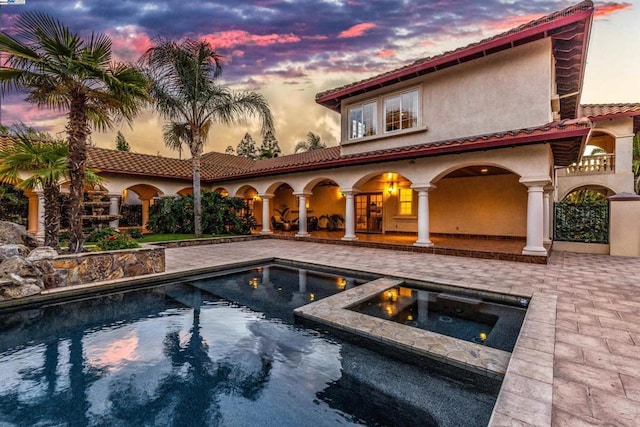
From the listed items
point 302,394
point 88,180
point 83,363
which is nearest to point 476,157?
point 302,394

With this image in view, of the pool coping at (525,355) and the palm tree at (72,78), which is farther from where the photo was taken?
the palm tree at (72,78)

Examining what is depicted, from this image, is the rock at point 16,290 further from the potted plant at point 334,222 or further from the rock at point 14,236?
the potted plant at point 334,222

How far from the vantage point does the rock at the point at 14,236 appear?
26.6 feet

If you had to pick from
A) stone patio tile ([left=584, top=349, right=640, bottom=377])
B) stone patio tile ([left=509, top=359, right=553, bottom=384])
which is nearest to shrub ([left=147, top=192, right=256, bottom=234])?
stone patio tile ([left=509, top=359, right=553, bottom=384])

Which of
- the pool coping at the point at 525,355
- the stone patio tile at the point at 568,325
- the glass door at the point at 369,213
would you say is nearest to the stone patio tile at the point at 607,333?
the stone patio tile at the point at 568,325

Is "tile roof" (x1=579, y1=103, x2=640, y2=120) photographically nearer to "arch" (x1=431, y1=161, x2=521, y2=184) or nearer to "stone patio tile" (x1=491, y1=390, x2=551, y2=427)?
"arch" (x1=431, y1=161, x2=521, y2=184)

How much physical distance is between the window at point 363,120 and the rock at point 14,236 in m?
12.1

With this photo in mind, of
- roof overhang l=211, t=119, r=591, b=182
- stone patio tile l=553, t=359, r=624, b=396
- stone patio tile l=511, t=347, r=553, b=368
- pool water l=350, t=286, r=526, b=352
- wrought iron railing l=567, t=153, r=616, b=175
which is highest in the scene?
wrought iron railing l=567, t=153, r=616, b=175

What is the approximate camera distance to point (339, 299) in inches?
219

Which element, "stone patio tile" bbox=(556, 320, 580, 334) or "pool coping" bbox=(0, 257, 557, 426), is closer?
"pool coping" bbox=(0, 257, 557, 426)

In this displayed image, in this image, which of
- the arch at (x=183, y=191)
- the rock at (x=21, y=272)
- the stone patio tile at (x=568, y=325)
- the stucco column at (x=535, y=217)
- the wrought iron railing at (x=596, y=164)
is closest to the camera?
the stone patio tile at (x=568, y=325)

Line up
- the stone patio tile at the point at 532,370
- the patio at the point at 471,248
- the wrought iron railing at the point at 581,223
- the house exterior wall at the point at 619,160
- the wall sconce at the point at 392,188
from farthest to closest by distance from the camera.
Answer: the wall sconce at the point at 392,188
the house exterior wall at the point at 619,160
the wrought iron railing at the point at 581,223
the patio at the point at 471,248
the stone patio tile at the point at 532,370

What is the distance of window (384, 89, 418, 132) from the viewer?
1212cm

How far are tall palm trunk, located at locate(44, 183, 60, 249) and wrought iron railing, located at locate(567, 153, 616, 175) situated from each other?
21962 mm
